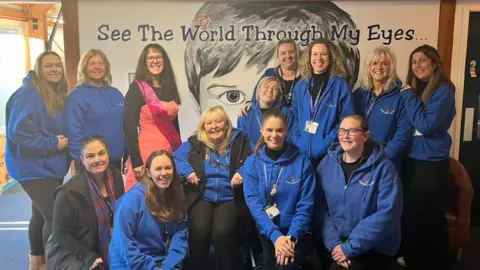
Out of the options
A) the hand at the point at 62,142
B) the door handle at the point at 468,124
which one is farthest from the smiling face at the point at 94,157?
the door handle at the point at 468,124

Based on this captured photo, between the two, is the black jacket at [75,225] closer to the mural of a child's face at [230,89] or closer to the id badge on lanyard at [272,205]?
the mural of a child's face at [230,89]

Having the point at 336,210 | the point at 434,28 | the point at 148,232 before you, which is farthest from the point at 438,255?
the point at 148,232

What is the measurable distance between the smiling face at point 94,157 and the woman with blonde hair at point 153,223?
23 cm

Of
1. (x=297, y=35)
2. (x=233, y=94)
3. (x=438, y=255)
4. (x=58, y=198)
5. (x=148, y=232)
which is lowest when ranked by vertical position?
(x=438, y=255)

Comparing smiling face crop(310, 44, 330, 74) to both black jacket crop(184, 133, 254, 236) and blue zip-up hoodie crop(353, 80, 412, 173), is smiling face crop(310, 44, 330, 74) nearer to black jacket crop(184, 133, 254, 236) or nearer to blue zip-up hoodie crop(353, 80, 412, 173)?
blue zip-up hoodie crop(353, 80, 412, 173)

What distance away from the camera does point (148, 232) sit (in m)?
2.47

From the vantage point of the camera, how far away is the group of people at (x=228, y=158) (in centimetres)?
246

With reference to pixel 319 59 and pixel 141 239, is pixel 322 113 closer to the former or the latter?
pixel 319 59

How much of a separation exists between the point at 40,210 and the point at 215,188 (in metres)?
1.08

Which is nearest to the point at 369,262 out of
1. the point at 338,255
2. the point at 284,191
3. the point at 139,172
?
the point at 338,255

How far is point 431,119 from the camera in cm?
250

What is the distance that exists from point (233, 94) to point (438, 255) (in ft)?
5.24

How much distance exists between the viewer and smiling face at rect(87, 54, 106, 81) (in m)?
2.54

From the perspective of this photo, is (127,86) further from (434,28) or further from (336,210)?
(434,28)
